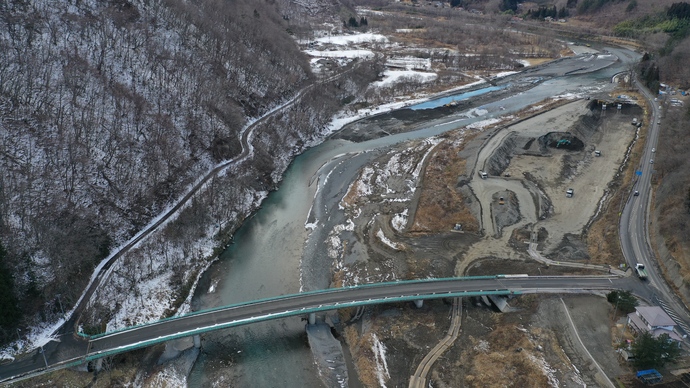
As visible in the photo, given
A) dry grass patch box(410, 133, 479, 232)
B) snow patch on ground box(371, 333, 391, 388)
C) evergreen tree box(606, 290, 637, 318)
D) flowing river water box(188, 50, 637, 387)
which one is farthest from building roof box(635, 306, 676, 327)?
flowing river water box(188, 50, 637, 387)

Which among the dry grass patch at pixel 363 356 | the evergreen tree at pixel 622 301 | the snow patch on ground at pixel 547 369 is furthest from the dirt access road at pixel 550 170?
the dry grass patch at pixel 363 356

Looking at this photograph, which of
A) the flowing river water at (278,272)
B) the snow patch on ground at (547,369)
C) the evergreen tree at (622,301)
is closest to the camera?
the snow patch on ground at (547,369)

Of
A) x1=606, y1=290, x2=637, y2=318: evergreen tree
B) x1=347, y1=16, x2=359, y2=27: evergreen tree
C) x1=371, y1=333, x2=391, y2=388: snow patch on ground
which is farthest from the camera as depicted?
x1=347, y1=16, x2=359, y2=27: evergreen tree

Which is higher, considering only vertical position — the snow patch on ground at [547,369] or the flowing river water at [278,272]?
the flowing river water at [278,272]

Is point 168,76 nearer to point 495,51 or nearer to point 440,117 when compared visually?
point 440,117

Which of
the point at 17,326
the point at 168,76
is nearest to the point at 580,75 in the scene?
the point at 168,76

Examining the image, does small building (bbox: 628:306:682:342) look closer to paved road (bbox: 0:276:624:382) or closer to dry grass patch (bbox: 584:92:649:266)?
paved road (bbox: 0:276:624:382)

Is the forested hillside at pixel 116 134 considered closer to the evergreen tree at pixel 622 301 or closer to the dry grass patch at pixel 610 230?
the evergreen tree at pixel 622 301
